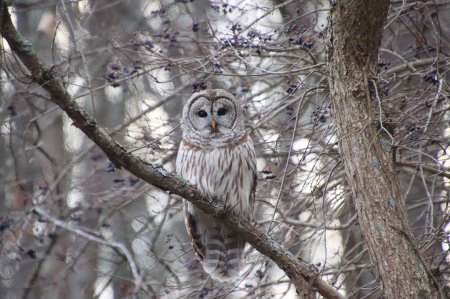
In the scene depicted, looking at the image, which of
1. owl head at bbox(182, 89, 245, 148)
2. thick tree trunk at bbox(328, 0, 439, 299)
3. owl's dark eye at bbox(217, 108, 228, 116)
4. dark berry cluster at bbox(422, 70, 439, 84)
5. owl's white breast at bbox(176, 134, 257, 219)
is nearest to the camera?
thick tree trunk at bbox(328, 0, 439, 299)

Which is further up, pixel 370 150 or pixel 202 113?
pixel 202 113

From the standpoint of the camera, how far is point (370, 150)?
106 inches

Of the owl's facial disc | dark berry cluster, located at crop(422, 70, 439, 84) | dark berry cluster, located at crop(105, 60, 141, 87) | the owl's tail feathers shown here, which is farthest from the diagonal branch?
dark berry cluster, located at crop(422, 70, 439, 84)

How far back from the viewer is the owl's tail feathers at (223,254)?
156 inches

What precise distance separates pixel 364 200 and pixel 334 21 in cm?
118

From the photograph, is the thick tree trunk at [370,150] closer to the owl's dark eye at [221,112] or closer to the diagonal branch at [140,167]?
the diagonal branch at [140,167]

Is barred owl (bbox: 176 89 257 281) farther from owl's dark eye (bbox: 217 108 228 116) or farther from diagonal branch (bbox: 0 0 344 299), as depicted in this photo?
diagonal branch (bbox: 0 0 344 299)

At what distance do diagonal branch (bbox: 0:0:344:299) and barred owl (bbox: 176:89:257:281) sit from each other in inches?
26.2

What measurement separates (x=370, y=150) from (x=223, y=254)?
1906mm

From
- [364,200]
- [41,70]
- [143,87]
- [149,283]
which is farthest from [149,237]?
[41,70]

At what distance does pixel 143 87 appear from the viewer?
22.0 feet

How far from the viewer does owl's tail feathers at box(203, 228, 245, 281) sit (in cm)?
396

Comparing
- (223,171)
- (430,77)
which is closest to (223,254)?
(223,171)

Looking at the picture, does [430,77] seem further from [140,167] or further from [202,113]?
[140,167]
